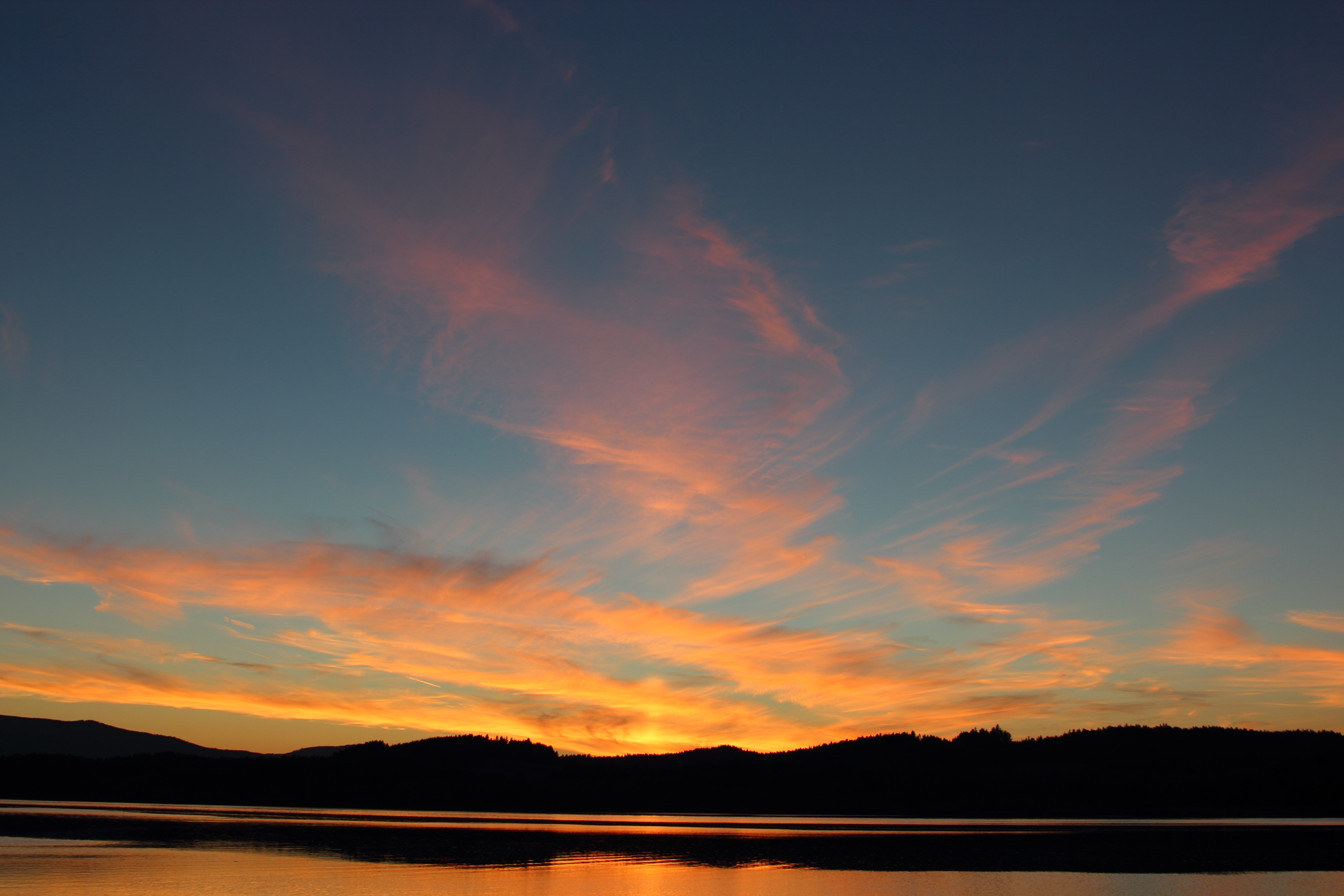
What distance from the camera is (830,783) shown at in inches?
7283

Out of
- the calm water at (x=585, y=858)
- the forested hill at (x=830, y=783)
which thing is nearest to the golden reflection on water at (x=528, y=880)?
the calm water at (x=585, y=858)

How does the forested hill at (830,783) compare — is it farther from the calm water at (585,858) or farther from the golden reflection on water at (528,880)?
the golden reflection on water at (528,880)

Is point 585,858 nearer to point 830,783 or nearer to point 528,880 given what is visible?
point 528,880

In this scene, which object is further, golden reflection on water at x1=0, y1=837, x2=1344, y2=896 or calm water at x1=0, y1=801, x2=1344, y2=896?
calm water at x1=0, y1=801, x2=1344, y2=896

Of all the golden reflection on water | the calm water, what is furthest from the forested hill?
the golden reflection on water

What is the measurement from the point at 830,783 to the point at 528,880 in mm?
152684

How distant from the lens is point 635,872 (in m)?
51.1

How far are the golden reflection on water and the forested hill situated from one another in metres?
120

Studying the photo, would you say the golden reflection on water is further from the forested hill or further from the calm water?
the forested hill

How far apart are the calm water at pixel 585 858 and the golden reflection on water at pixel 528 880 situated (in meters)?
0.20

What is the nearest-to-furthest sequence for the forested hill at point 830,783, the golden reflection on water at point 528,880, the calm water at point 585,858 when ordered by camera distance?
the golden reflection on water at point 528,880
the calm water at point 585,858
the forested hill at point 830,783

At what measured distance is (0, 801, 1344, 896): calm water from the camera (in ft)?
139

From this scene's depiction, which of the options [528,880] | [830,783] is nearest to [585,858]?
[528,880]

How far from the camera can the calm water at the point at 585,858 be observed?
4244 centimetres
